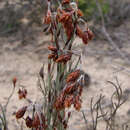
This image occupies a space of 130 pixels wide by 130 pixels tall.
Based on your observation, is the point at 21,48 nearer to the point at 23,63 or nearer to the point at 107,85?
the point at 23,63

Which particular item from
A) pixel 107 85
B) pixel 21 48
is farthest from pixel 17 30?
pixel 107 85

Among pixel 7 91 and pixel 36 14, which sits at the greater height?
pixel 36 14

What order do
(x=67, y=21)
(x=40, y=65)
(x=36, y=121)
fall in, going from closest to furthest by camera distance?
(x=67, y=21) < (x=36, y=121) < (x=40, y=65)

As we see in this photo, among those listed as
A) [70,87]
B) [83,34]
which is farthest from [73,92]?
[83,34]

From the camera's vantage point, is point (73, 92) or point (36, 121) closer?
point (73, 92)

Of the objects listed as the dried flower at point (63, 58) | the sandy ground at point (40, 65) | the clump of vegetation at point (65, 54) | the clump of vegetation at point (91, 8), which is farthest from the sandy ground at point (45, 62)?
the dried flower at point (63, 58)

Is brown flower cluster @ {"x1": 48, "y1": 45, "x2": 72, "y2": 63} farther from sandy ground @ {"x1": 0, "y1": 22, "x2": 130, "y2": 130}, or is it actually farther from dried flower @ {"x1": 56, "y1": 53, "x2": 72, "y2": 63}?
sandy ground @ {"x1": 0, "y1": 22, "x2": 130, "y2": 130}

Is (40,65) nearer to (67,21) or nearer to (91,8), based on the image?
(91,8)

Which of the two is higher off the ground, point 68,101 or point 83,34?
point 83,34
